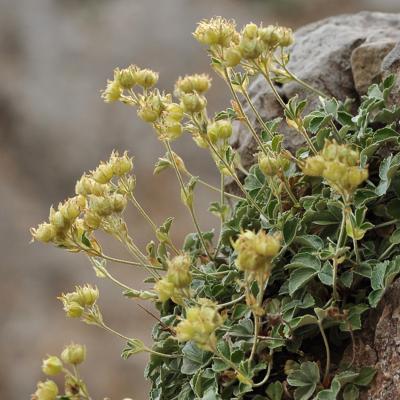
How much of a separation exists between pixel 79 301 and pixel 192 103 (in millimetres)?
211

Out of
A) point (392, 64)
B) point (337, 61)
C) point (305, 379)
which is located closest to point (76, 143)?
point (337, 61)

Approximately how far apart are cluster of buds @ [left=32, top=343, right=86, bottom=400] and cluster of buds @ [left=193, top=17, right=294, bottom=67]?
29cm

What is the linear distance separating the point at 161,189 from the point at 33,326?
40.8 inches

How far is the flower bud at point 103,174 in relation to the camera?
2.34 feet

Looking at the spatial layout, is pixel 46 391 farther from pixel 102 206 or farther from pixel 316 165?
pixel 316 165

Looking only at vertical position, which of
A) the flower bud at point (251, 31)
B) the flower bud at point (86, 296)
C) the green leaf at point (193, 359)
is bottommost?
the green leaf at point (193, 359)

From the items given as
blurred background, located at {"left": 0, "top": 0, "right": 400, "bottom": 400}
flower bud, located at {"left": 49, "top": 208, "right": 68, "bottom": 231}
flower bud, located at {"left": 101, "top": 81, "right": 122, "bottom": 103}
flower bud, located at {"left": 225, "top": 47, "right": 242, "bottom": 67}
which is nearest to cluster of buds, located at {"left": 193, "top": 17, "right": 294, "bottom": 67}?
flower bud, located at {"left": 225, "top": 47, "right": 242, "bottom": 67}

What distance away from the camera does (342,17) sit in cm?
121

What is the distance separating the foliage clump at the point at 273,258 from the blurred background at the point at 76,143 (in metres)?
2.59

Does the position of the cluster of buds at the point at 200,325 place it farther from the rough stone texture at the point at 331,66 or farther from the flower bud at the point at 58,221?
the rough stone texture at the point at 331,66

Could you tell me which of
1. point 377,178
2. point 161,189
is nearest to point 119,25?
point 161,189

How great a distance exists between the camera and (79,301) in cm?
69

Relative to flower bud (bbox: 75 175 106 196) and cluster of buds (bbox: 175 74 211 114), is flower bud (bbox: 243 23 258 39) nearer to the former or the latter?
cluster of buds (bbox: 175 74 211 114)

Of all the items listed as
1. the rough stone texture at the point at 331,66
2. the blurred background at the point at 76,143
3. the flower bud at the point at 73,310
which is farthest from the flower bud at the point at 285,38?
the blurred background at the point at 76,143
